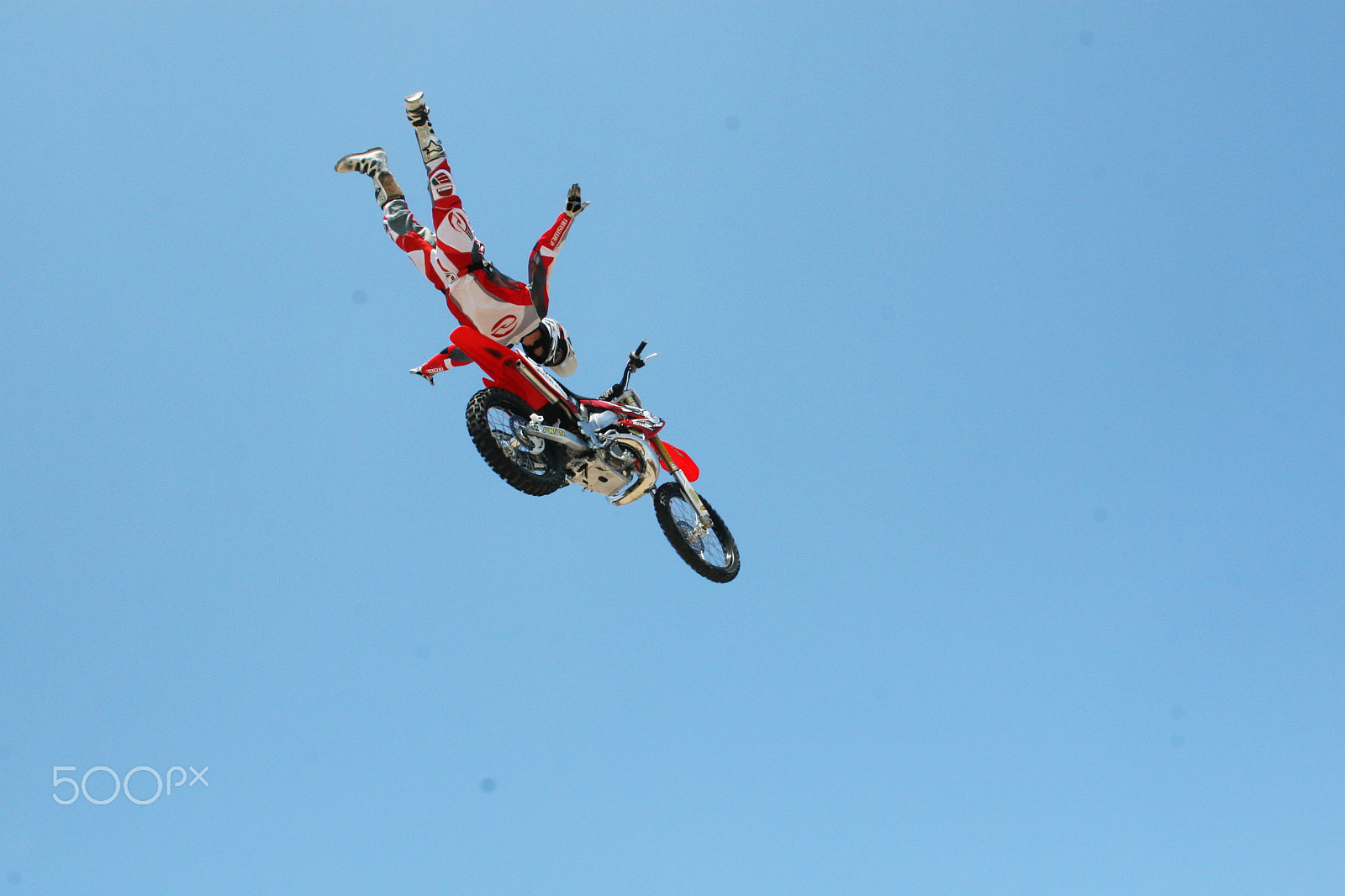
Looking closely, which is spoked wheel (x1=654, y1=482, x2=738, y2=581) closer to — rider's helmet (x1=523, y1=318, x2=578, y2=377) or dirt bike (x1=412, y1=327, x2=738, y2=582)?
dirt bike (x1=412, y1=327, x2=738, y2=582)

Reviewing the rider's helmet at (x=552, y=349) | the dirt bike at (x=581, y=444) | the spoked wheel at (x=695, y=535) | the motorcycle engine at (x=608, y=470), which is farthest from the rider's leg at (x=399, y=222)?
the spoked wheel at (x=695, y=535)

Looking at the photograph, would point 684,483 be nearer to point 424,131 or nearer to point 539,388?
point 539,388

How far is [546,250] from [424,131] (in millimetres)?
2061

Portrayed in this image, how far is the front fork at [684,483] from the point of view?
17.5 metres

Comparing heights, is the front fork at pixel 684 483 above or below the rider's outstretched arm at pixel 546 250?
below

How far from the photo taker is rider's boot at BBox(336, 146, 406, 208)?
14461 millimetres

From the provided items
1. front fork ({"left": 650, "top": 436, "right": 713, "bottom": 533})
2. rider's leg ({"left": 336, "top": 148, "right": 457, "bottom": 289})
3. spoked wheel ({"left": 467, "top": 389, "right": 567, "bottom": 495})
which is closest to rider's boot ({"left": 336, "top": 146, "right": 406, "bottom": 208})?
rider's leg ({"left": 336, "top": 148, "right": 457, "bottom": 289})

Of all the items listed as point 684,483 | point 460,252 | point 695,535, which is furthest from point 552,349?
point 695,535

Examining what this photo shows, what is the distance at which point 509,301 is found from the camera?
14.6m

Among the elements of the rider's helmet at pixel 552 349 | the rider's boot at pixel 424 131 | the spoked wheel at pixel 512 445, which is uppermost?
the rider's boot at pixel 424 131

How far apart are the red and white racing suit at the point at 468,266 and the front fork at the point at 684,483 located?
349 cm

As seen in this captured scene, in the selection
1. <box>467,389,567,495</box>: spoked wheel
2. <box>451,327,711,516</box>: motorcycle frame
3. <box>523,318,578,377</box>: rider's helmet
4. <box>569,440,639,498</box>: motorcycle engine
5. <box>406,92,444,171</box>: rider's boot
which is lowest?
<box>467,389,567,495</box>: spoked wheel

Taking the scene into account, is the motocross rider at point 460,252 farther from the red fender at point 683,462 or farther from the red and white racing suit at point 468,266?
the red fender at point 683,462

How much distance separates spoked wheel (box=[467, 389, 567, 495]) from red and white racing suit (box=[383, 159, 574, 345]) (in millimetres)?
929
